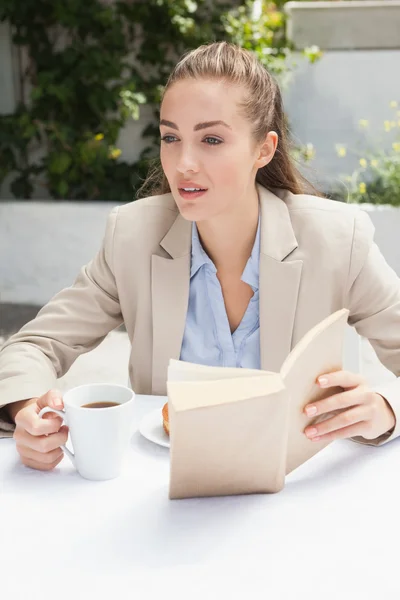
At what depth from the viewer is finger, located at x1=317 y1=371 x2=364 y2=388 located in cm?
91

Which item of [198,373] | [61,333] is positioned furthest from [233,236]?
[198,373]

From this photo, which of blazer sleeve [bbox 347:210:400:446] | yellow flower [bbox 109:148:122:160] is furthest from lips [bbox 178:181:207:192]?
yellow flower [bbox 109:148:122:160]

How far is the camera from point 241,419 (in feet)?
2.60

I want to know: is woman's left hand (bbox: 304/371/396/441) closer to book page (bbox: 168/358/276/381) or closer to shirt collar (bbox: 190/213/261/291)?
book page (bbox: 168/358/276/381)

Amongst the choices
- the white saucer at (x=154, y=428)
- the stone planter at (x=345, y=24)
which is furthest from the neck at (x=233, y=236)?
the stone planter at (x=345, y=24)

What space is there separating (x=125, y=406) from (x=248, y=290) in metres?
0.63

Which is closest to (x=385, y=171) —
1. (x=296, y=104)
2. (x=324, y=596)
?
(x=296, y=104)

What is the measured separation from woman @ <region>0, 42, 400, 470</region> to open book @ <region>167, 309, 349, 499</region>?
47 cm

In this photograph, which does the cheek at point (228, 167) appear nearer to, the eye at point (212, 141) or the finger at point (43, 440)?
the eye at point (212, 141)

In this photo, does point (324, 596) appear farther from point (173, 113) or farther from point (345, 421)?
point (173, 113)

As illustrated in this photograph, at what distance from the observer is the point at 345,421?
96 cm

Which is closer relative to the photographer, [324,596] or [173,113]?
[324,596]

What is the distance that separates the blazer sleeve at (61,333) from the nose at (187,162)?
12.1 inches

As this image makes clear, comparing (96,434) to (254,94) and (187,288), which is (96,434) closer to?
(187,288)
